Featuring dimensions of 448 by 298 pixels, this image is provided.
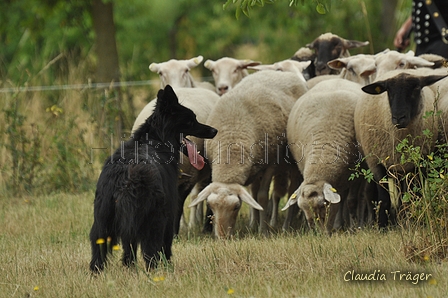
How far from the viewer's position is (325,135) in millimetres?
7805

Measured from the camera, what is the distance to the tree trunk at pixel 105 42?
43.5ft

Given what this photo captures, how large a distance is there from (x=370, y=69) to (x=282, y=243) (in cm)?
308

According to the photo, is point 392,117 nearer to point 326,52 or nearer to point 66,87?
point 326,52

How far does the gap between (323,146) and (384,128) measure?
683mm

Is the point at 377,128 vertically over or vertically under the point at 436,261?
over

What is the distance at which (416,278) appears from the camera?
5008 millimetres

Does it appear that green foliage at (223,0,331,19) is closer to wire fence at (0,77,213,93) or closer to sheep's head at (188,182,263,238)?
sheep's head at (188,182,263,238)

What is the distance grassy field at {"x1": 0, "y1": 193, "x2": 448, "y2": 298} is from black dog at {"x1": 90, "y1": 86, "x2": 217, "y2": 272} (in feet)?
0.56

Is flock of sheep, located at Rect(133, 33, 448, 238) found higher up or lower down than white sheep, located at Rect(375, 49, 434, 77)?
lower down

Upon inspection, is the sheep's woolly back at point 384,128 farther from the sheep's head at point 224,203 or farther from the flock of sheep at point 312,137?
the sheep's head at point 224,203

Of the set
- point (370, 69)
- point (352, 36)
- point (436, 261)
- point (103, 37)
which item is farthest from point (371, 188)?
point (352, 36)

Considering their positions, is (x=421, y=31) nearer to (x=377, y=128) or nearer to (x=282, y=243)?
(x=377, y=128)

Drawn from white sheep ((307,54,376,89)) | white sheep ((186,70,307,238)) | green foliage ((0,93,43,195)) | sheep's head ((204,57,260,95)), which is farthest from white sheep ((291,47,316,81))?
green foliage ((0,93,43,195))

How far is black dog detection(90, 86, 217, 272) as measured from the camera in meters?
5.22
